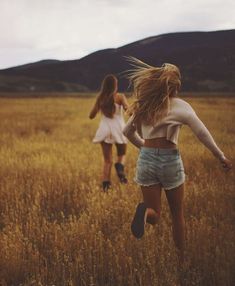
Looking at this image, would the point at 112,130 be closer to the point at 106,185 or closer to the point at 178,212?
the point at 106,185

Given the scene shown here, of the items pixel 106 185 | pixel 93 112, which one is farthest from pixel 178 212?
pixel 93 112

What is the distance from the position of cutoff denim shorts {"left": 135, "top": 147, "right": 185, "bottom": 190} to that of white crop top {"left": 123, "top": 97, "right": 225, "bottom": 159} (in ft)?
0.38

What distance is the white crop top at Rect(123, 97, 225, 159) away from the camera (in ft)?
11.8

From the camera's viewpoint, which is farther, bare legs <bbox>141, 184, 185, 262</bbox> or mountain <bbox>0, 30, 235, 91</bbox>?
mountain <bbox>0, 30, 235, 91</bbox>

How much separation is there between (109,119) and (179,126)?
372 cm

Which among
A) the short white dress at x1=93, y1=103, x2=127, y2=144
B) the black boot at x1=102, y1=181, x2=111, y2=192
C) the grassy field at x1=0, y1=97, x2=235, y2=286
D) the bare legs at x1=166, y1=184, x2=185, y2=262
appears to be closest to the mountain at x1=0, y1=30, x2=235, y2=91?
the short white dress at x1=93, y1=103, x2=127, y2=144

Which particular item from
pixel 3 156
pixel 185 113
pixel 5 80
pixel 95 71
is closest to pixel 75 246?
pixel 185 113

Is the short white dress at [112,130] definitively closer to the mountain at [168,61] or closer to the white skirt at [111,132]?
the white skirt at [111,132]

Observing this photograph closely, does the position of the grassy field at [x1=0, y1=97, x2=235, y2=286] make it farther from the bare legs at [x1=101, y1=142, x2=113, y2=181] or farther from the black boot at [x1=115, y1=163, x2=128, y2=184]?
the bare legs at [x1=101, y1=142, x2=113, y2=181]

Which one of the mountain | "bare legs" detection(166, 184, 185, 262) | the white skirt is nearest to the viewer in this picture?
"bare legs" detection(166, 184, 185, 262)

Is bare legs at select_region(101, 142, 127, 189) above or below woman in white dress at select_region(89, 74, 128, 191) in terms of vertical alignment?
below

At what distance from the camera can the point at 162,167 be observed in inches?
146

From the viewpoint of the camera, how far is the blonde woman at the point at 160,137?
12.0ft

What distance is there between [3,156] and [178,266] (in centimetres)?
671
